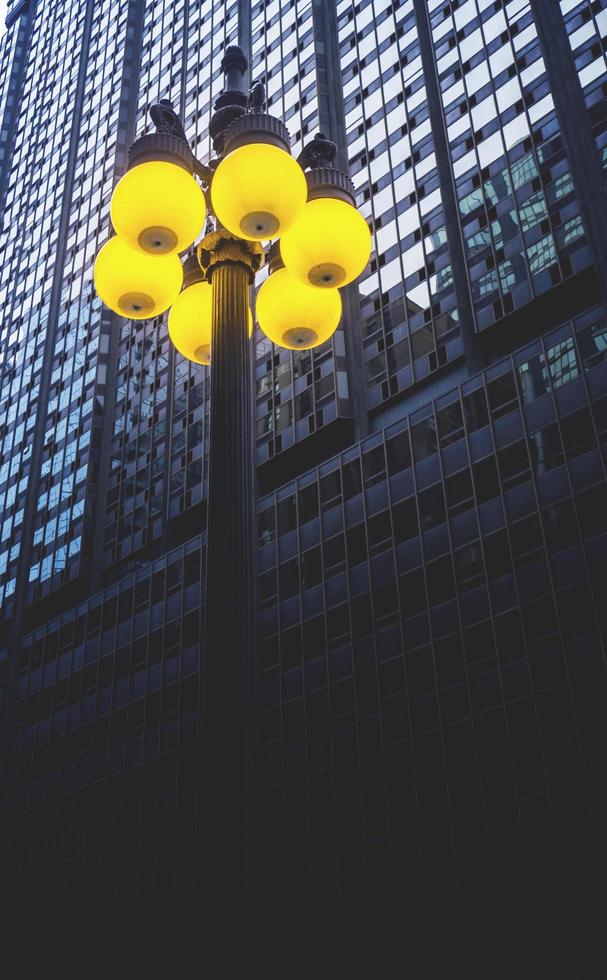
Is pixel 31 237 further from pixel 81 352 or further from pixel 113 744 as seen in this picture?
pixel 113 744

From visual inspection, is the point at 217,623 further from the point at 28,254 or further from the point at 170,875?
the point at 28,254

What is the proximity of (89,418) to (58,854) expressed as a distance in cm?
2348

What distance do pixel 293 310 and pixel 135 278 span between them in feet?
4.61

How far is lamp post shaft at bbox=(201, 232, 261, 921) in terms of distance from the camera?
5.91m

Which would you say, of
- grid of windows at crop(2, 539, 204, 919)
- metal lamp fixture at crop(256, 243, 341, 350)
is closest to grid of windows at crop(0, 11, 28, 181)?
grid of windows at crop(2, 539, 204, 919)

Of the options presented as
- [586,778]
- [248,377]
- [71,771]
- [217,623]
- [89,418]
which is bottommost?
[217,623]

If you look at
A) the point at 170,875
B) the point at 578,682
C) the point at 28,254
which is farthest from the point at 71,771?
the point at 28,254

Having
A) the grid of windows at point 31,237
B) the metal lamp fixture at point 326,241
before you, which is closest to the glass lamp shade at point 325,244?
the metal lamp fixture at point 326,241

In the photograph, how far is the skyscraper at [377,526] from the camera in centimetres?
3073

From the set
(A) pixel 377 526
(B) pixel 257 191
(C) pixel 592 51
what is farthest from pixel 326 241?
(C) pixel 592 51

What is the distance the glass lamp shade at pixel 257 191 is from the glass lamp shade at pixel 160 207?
0.23 metres

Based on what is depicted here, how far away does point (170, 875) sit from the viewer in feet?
128

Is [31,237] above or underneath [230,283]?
above

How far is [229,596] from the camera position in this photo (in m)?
6.61
